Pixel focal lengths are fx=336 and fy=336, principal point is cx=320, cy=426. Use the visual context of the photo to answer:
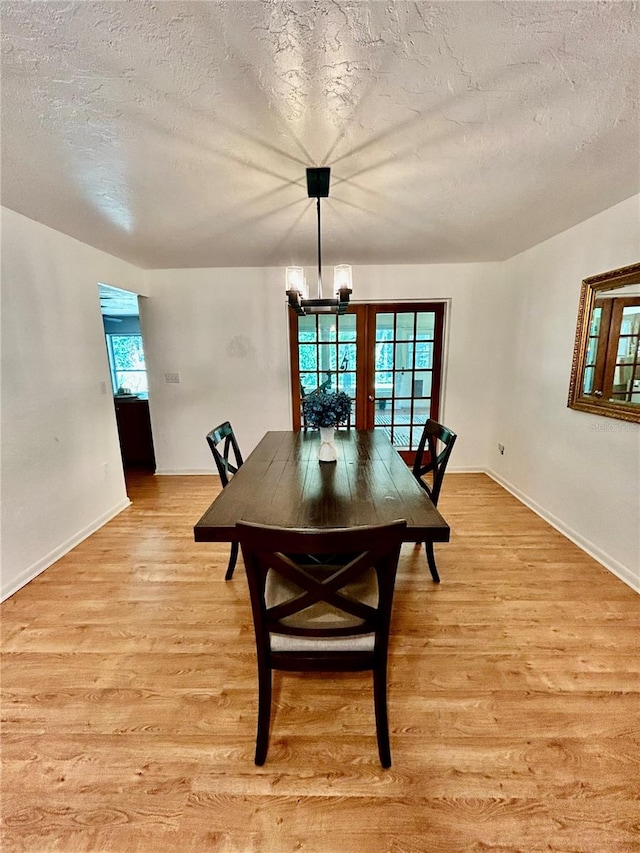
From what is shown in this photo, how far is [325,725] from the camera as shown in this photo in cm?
134

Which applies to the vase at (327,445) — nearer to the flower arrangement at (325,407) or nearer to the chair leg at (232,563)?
the flower arrangement at (325,407)

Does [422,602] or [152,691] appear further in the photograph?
[422,602]

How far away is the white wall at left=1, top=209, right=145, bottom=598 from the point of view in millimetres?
2176

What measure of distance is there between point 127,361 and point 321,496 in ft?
20.2

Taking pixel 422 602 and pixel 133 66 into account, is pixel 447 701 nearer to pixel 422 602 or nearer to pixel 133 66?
pixel 422 602

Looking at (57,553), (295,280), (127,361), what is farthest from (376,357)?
(127,361)

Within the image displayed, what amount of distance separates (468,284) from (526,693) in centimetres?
364

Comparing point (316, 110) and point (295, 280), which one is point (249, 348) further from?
point (316, 110)

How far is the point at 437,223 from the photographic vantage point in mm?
2533

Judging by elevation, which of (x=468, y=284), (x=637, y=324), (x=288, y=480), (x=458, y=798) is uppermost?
(x=468, y=284)

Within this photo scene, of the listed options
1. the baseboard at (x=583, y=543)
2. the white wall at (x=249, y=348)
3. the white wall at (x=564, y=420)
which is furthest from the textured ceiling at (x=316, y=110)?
the baseboard at (x=583, y=543)

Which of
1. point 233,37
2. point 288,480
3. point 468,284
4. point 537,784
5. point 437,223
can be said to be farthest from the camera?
point 468,284

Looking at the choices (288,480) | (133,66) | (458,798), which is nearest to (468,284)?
(288,480)

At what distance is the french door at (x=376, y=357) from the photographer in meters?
3.85
